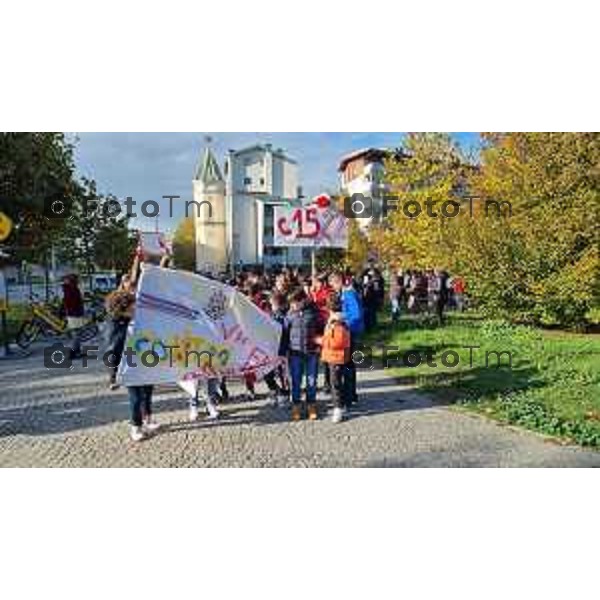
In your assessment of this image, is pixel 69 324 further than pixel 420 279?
No

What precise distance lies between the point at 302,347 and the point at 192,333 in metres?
1.23

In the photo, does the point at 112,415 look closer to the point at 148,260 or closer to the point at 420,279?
the point at 148,260

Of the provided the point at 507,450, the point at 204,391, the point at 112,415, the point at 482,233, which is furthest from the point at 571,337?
the point at 112,415

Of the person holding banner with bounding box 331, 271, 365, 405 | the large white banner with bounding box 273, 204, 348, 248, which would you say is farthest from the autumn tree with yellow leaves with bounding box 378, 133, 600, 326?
the person holding banner with bounding box 331, 271, 365, 405

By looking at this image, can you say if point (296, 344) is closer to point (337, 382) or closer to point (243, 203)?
point (337, 382)

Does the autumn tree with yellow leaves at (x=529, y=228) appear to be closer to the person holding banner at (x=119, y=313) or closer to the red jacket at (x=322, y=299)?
the red jacket at (x=322, y=299)

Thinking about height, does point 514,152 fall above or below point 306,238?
above

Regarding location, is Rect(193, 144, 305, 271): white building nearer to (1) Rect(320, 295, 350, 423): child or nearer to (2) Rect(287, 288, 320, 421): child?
(2) Rect(287, 288, 320, 421): child

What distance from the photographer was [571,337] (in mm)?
11883

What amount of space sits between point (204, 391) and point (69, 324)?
523 cm

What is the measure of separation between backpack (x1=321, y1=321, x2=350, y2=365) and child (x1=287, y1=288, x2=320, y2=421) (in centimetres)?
22

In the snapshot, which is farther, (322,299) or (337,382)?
(322,299)

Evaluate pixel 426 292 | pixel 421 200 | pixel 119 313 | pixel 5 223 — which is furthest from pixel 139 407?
pixel 426 292

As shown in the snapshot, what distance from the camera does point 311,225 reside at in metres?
8.94
